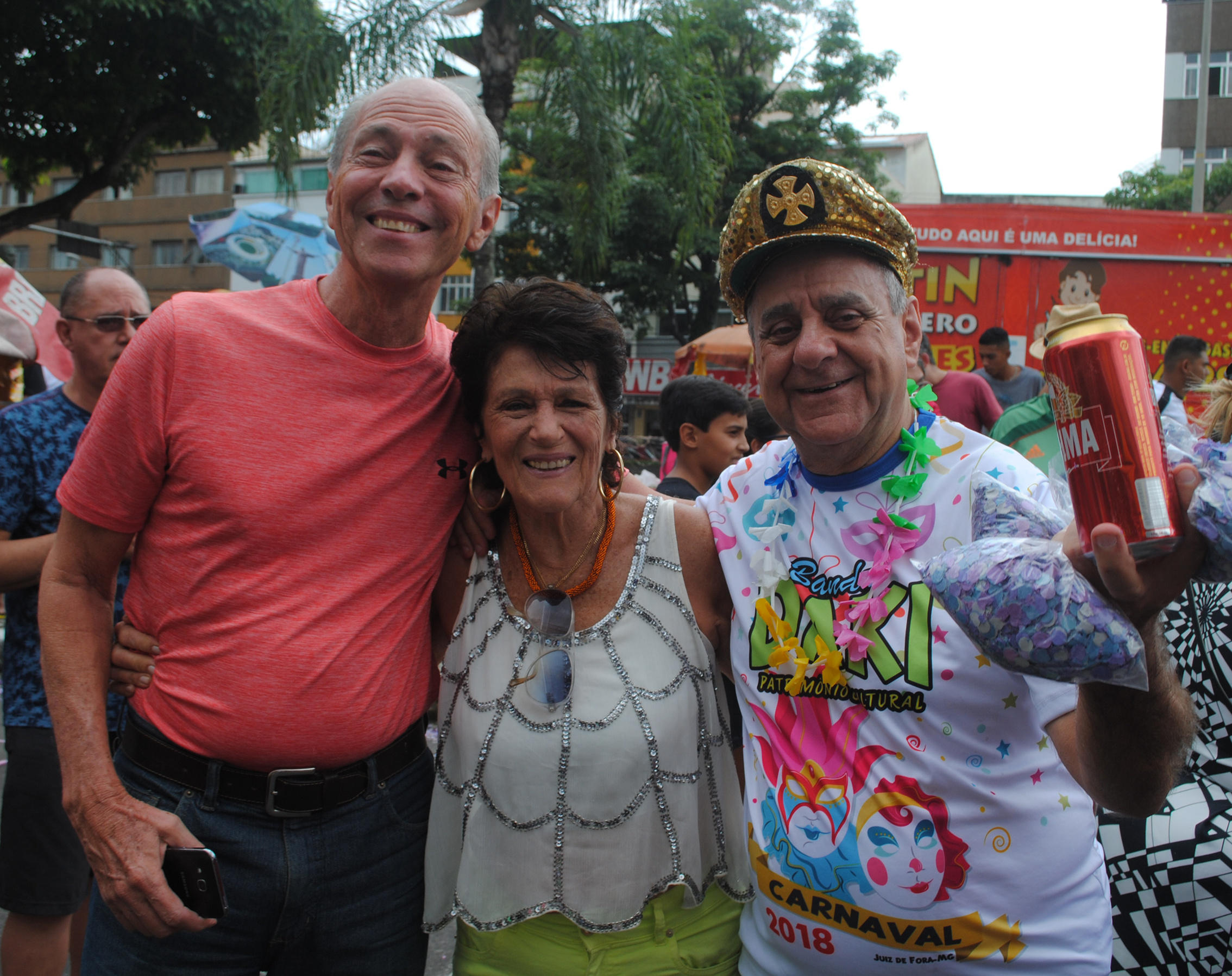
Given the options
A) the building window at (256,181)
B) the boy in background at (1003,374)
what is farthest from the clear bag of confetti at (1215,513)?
the building window at (256,181)

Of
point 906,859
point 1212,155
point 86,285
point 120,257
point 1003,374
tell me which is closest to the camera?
point 906,859

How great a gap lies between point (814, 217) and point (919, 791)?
103 cm

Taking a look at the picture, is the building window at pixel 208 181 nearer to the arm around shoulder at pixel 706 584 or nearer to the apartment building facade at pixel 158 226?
the apartment building facade at pixel 158 226

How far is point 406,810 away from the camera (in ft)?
6.27

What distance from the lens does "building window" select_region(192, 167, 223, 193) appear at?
35875mm

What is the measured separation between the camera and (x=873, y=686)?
153cm

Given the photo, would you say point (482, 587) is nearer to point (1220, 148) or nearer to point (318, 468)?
point (318, 468)

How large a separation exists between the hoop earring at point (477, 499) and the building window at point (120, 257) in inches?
1127

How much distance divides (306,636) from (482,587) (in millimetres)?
406

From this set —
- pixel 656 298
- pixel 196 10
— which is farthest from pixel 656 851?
pixel 656 298

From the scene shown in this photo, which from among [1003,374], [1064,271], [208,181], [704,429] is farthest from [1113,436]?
[208,181]

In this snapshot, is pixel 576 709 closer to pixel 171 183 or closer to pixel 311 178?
pixel 311 178

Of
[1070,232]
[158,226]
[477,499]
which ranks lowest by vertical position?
[477,499]

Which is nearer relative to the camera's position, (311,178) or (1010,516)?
(1010,516)
